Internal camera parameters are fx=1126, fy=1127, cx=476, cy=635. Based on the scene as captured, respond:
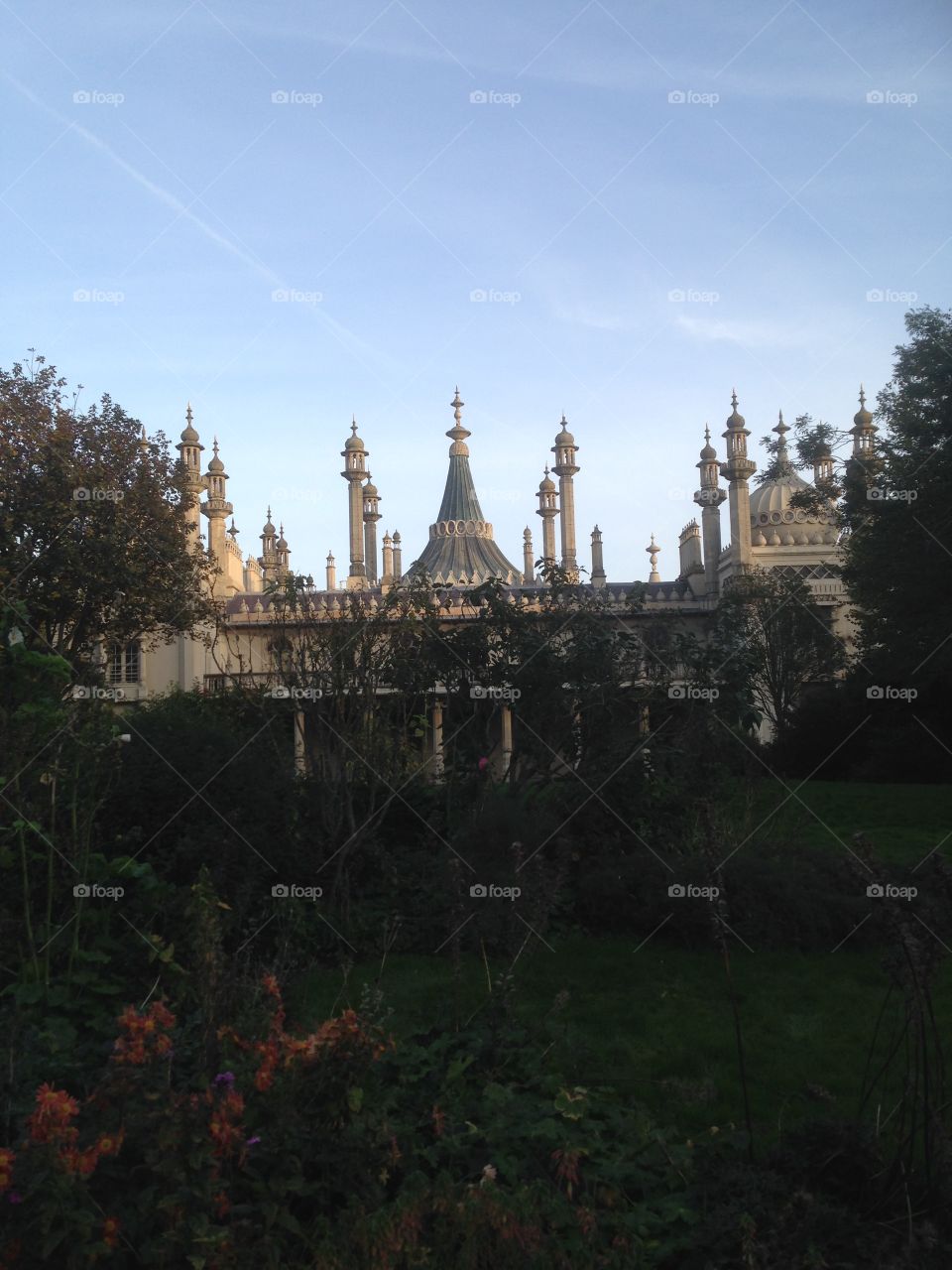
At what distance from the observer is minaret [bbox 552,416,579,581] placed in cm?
3950

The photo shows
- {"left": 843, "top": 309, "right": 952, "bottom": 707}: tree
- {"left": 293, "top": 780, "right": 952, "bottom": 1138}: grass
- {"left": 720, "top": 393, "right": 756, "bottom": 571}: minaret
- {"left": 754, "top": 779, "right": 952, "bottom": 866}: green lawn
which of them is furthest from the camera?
{"left": 720, "top": 393, "right": 756, "bottom": 571}: minaret

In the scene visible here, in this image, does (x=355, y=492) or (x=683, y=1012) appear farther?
(x=355, y=492)

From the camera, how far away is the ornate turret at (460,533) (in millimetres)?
51719

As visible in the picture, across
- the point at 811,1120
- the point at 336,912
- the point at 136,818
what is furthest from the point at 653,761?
the point at 811,1120

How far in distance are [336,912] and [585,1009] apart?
102 inches

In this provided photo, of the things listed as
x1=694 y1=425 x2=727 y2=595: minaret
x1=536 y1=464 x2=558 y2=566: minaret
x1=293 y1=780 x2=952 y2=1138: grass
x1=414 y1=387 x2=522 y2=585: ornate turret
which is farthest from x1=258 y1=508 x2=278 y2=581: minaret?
x1=293 y1=780 x2=952 y2=1138: grass

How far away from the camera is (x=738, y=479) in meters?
37.3

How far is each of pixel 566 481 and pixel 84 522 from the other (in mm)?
23320

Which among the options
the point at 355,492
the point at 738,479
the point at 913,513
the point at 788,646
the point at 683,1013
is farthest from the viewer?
the point at 355,492

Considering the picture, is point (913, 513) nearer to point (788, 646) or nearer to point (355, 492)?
point (788, 646)

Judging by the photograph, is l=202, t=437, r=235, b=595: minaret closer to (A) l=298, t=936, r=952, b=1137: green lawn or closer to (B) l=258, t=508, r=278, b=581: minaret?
(B) l=258, t=508, r=278, b=581: minaret

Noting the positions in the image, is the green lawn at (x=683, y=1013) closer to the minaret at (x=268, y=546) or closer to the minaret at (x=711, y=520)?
the minaret at (x=711, y=520)

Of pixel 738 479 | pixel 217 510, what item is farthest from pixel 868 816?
pixel 217 510

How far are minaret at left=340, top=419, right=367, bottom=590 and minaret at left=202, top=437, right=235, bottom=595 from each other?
4.45m
